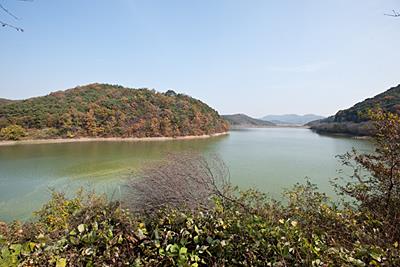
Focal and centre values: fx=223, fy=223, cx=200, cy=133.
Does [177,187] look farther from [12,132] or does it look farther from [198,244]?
[12,132]

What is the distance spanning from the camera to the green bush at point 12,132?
25.3 metres

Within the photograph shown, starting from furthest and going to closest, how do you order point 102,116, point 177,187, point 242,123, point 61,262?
point 242,123 < point 102,116 < point 177,187 < point 61,262

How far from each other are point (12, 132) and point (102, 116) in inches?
450

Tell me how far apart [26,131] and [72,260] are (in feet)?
112

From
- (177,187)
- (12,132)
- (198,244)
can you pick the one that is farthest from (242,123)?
(198,244)

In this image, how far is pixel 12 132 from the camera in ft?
84.6

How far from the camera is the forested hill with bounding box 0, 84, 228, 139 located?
97.2ft

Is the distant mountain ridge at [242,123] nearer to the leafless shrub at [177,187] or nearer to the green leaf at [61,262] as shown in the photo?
the leafless shrub at [177,187]

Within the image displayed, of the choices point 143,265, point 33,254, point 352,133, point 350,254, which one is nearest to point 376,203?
point 350,254

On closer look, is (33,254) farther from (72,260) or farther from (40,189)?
(40,189)

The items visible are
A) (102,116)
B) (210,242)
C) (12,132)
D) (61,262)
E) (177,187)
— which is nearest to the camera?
(61,262)

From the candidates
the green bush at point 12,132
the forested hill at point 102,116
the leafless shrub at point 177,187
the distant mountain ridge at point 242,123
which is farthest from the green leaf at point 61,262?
the distant mountain ridge at point 242,123

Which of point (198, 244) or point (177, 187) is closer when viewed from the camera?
point (198, 244)

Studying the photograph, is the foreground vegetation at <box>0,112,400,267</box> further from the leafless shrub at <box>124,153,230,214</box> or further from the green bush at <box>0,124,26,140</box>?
the green bush at <box>0,124,26,140</box>
